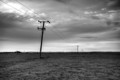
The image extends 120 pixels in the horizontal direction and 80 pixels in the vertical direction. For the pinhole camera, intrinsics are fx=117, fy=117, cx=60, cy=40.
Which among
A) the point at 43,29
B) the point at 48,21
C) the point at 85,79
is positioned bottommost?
the point at 85,79

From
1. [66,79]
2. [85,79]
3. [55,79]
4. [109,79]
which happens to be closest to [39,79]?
[55,79]

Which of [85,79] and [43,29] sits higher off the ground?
[43,29]

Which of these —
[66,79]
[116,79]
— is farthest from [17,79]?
[116,79]

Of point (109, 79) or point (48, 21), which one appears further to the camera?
point (48, 21)

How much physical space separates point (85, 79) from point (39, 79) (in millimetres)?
4109

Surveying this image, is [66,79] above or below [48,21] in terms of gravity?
below

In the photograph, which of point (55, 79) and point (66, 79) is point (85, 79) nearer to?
point (66, 79)

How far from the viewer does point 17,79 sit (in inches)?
405

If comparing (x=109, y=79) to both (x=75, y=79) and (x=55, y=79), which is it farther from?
(x=55, y=79)

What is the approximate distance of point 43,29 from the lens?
34.5 metres

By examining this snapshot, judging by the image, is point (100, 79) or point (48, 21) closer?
point (100, 79)

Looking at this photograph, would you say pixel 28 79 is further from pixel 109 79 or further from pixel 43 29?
pixel 43 29

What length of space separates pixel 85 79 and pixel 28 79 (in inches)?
200

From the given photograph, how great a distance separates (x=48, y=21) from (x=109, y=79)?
2633 centimetres
